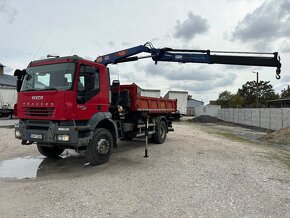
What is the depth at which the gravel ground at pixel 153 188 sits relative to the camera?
195 inches

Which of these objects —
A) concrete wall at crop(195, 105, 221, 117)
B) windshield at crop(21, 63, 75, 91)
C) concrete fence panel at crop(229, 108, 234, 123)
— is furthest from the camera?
concrete wall at crop(195, 105, 221, 117)

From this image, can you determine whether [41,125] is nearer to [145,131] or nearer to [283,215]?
[145,131]

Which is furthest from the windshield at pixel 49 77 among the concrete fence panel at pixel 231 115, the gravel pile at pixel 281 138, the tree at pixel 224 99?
the tree at pixel 224 99

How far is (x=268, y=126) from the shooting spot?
2594cm

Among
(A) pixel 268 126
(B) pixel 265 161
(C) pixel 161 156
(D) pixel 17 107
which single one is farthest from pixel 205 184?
(A) pixel 268 126

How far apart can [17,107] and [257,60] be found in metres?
8.16

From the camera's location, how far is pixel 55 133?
23.3 feet

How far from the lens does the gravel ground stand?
4961 mm

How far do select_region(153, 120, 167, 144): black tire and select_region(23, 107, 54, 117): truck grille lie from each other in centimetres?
585

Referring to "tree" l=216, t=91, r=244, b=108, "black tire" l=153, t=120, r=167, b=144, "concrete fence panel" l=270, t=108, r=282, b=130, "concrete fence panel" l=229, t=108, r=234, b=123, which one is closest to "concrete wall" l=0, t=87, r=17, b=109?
"black tire" l=153, t=120, r=167, b=144

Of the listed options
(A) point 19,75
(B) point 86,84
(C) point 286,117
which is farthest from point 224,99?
(A) point 19,75

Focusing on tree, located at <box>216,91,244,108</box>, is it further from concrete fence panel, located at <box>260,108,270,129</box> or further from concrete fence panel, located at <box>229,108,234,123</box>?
concrete fence panel, located at <box>260,108,270,129</box>

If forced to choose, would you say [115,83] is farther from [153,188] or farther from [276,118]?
[276,118]

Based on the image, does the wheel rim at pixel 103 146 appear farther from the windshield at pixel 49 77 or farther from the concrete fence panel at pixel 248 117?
the concrete fence panel at pixel 248 117
